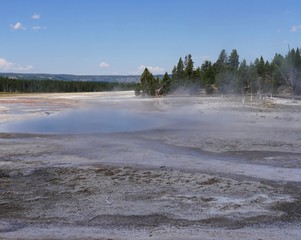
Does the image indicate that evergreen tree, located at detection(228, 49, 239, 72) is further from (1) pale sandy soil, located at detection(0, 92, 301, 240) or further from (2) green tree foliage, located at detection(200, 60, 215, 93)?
(1) pale sandy soil, located at detection(0, 92, 301, 240)

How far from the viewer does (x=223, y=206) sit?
737 cm

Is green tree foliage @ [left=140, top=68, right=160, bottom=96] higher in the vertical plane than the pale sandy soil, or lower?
higher

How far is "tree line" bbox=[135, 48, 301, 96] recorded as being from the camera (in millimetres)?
62250

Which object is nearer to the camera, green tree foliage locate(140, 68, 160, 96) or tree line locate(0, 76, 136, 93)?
green tree foliage locate(140, 68, 160, 96)

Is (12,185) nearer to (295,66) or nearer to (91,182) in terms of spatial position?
(91,182)

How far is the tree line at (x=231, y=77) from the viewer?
62250 mm

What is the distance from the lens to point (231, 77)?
2753 inches

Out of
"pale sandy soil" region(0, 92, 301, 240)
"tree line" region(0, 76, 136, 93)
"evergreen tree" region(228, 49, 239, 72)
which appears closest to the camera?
"pale sandy soil" region(0, 92, 301, 240)

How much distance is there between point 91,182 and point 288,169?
15.5 feet

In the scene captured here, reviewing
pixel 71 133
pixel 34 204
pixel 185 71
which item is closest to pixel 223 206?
pixel 34 204

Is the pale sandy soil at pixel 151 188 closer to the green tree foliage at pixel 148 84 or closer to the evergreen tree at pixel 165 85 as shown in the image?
the green tree foliage at pixel 148 84

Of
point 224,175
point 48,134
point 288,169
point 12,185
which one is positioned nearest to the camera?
point 12,185

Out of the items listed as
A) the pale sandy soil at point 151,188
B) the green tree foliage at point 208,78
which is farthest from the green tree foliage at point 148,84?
the pale sandy soil at point 151,188

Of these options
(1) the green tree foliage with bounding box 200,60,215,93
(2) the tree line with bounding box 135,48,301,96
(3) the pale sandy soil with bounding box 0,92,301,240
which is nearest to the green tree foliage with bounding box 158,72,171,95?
(2) the tree line with bounding box 135,48,301,96
